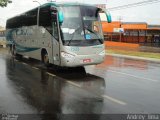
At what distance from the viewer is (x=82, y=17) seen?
49.8ft

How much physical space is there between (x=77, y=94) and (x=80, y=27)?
5272 mm

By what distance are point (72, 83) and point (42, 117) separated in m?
5.09

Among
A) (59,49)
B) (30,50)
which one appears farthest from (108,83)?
(30,50)

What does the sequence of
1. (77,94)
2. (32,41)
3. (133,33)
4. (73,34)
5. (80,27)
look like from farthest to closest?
(133,33) < (32,41) < (80,27) < (73,34) < (77,94)

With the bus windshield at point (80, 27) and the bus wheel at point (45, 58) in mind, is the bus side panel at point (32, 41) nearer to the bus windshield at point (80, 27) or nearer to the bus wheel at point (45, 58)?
the bus wheel at point (45, 58)

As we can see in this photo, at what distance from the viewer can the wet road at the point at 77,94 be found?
8398 mm

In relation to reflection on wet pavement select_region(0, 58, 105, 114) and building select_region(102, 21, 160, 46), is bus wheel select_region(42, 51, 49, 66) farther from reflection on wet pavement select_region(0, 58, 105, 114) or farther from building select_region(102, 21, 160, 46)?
building select_region(102, 21, 160, 46)

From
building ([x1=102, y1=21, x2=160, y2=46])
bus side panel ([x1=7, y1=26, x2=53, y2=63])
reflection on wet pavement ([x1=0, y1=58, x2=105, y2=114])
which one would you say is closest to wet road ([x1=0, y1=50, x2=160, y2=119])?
reflection on wet pavement ([x1=0, y1=58, x2=105, y2=114])

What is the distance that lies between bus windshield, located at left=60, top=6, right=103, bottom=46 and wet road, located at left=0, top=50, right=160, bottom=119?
5.35ft

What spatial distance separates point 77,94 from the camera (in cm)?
1040

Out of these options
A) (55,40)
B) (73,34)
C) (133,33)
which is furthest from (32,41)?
(133,33)

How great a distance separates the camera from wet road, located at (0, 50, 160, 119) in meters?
8.40

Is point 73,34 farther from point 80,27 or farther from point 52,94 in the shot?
point 52,94

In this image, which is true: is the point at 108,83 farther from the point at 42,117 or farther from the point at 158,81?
the point at 42,117
